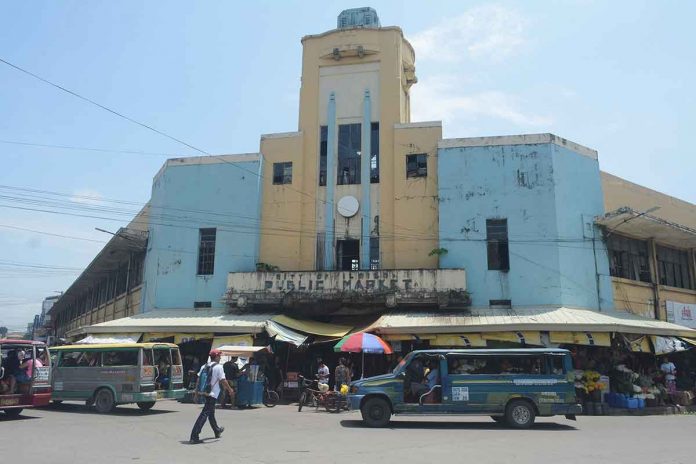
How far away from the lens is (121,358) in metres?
16.1

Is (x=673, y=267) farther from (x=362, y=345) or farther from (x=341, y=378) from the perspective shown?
(x=341, y=378)

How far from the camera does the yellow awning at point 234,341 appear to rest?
21422mm

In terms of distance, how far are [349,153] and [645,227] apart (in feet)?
43.0

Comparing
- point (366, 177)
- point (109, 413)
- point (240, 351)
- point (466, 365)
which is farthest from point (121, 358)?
point (366, 177)

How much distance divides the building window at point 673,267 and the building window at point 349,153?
567 inches

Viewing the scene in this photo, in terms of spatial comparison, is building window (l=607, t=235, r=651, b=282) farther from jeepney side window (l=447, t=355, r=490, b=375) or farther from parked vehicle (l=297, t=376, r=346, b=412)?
parked vehicle (l=297, t=376, r=346, b=412)

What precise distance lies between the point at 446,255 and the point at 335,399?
8216 mm

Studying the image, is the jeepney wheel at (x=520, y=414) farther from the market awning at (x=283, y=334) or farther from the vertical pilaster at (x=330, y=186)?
the vertical pilaster at (x=330, y=186)

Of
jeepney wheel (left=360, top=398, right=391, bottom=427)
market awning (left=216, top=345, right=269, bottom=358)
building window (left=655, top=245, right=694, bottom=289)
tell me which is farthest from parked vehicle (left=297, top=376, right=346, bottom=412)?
building window (left=655, top=245, right=694, bottom=289)

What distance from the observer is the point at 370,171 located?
2566 cm

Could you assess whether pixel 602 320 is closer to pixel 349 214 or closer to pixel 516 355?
pixel 516 355

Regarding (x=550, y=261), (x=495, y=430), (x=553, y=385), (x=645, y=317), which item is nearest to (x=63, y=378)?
(x=495, y=430)

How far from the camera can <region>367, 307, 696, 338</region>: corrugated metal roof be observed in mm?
19469

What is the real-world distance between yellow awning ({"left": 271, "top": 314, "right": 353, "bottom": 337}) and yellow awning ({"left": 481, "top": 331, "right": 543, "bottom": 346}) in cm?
550
